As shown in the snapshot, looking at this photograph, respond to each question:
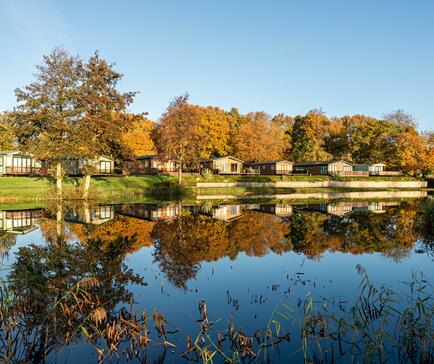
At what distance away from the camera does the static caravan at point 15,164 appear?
52.4 meters

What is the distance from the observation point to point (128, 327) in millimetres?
7203

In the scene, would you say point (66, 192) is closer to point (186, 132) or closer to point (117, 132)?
point (117, 132)

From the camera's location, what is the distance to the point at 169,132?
52.3m

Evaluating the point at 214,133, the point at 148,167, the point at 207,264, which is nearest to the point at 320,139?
the point at 214,133

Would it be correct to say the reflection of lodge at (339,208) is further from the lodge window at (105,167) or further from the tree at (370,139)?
the tree at (370,139)

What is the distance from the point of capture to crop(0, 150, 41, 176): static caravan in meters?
52.4

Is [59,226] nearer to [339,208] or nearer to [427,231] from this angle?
[427,231]

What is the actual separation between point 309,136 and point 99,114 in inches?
2628

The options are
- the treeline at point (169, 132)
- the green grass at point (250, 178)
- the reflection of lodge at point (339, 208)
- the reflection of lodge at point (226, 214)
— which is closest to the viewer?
the reflection of lodge at point (226, 214)

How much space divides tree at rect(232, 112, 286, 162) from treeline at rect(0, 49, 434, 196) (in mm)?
226

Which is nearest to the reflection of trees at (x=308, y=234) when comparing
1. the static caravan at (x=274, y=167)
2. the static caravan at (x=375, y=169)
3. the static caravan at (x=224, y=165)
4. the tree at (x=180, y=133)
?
the tree at (x=180, y=133)

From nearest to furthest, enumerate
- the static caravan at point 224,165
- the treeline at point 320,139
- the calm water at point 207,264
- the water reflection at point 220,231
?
1. the calm water at point 207,264
2. the water reflection at point 220,231
3. the static caravan at point 224,165
4. the treeline at point 320,139

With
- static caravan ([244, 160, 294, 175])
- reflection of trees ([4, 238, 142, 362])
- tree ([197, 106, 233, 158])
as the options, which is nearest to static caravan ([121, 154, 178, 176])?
tree ([197, 106, 233, 158])

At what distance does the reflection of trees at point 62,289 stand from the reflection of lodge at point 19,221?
A: 5807 millimetres
